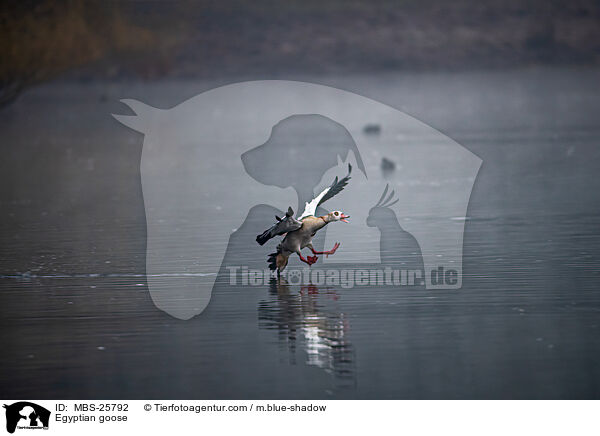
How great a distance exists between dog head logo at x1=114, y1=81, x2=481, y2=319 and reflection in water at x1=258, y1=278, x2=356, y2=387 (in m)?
0.86

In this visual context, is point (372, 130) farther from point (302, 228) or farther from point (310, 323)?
point (310, 323)

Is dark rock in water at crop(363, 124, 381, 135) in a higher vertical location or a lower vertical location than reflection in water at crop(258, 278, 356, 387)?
higher

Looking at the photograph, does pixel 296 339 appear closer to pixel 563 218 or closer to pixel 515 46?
pixel 563 218

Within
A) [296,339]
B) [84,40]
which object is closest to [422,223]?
[296,339]

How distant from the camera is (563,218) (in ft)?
69.8

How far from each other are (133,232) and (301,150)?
70.2ft

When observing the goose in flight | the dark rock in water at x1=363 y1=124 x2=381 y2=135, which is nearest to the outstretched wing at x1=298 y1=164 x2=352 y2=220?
the goose in flight

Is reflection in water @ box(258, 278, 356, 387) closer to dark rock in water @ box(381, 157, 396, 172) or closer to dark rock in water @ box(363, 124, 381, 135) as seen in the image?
dark rock in water @ box(381, 157, 396, 172)

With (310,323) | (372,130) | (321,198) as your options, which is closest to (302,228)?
(321,198)

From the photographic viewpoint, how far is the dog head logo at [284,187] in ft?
54.3
